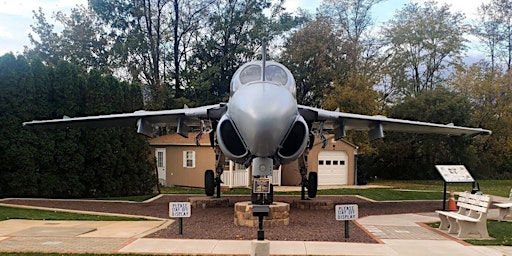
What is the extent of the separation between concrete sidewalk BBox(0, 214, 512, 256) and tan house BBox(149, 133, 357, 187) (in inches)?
570

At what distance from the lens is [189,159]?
90.8ft

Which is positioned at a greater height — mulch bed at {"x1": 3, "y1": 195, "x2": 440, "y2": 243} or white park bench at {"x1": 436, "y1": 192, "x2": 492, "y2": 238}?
white park bench at {"x1": 436, "y1": 192, "x2": 492, "y2": 238}

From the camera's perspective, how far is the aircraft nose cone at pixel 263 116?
10.2 metres

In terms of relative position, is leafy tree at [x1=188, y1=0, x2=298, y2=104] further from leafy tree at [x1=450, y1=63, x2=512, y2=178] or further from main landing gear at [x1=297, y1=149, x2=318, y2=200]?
main landing gear at [x1=297, y1=149, x2=318, y2=200]

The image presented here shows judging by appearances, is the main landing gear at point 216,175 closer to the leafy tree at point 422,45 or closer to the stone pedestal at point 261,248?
the stone pedestal at point 261,248

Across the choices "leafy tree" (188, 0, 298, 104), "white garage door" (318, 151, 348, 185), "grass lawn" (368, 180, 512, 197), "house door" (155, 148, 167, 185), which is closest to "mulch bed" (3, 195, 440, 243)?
"house door" (155, 148, 167, 185)

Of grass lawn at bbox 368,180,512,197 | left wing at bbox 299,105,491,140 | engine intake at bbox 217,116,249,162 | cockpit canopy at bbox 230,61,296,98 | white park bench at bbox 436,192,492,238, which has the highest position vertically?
cockpit canopy at bbox 230,61,296,98

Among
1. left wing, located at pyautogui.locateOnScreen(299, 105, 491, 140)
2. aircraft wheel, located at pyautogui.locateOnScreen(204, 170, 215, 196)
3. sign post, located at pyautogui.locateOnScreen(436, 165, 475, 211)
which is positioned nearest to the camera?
left wing, located at pyautogui.locateOnScreen(299, 105, 491, 140)

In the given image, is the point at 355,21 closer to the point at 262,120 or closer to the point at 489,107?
the point at 489,107

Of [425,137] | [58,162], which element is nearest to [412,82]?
[425,137]

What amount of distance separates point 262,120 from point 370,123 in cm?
792

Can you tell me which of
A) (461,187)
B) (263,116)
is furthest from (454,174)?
(461,187)

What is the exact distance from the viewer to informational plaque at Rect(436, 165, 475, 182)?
601 inches

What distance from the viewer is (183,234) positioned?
422 inches
